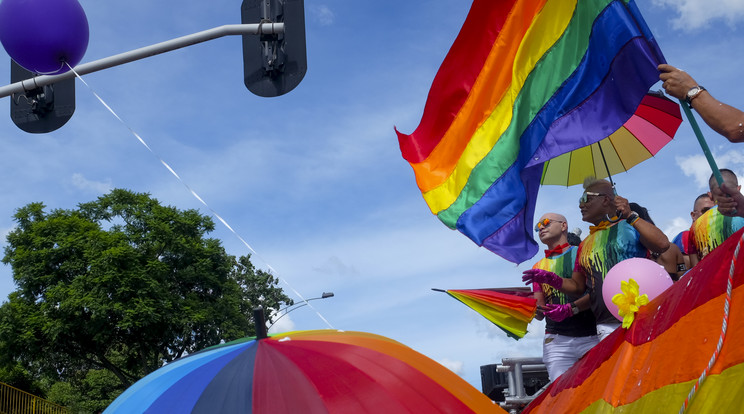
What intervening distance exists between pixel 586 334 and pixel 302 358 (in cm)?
302

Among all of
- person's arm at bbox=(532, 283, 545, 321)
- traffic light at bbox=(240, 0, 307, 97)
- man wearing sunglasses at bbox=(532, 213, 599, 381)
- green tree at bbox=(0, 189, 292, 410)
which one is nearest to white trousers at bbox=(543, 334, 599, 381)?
man wearing sunglasses at bbox=(532, 213, 599, 381)

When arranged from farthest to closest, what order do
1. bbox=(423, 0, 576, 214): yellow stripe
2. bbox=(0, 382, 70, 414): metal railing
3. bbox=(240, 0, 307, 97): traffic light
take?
1. bbox=(0, 382, 70, 414): metal railing
2. bbox=(240, 0, 307, 97): traffic light
3. bbox=(423, 0, 576, 214): yellow stripe

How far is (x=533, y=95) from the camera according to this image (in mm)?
4859

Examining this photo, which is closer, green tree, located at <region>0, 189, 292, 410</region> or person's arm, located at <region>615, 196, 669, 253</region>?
person's arm, located at <region>615, 196, 669, 253</region>

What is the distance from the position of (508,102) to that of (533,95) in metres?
0.28

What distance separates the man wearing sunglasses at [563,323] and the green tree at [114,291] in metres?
26.0

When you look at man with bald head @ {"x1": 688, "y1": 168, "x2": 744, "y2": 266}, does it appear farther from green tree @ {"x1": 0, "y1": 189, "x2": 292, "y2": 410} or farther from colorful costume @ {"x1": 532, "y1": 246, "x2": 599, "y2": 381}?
green tree @ {"x1": 0, "y1": 189, "x2": 292, "y2": 410}

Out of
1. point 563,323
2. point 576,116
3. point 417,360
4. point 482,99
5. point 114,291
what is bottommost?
point 417,360

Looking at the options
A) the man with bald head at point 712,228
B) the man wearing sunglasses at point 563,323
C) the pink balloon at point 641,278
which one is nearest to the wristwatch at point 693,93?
the pink balloon at point 641,278

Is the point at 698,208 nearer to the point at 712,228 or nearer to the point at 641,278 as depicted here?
the point at 712,228

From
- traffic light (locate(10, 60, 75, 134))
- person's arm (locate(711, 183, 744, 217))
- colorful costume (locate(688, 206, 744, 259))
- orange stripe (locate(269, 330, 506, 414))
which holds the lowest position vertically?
orange stripe (locate(269, 330, 506, 414))

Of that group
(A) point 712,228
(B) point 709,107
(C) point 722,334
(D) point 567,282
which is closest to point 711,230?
(A) point 712,228

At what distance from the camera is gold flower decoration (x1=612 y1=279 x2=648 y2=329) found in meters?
3.63

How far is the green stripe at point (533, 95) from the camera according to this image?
458 cm
